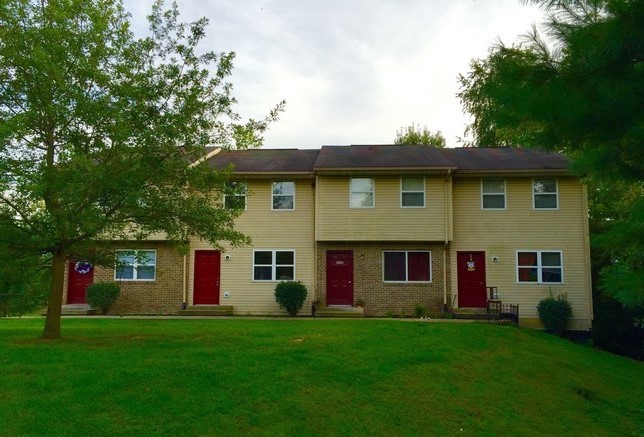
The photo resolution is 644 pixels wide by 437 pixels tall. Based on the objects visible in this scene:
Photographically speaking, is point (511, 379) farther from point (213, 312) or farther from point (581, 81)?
point (213, 312)

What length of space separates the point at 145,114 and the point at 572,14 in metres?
8.42

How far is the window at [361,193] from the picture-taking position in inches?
806

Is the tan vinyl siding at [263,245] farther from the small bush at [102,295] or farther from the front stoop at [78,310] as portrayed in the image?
the front stoop at [78,310]

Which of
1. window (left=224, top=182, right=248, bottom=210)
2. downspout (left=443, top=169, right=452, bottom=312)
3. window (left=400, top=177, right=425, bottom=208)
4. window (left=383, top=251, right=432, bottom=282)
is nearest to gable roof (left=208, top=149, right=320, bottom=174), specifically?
window (left=400, top=177, right=425, bottom=208)

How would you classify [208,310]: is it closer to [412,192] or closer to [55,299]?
[412,192]

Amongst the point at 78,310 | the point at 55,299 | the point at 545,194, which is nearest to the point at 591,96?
the point at 55,299

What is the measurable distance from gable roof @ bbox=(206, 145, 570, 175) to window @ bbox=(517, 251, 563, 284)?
2.97 metres

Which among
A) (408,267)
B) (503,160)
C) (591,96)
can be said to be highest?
(503,160)

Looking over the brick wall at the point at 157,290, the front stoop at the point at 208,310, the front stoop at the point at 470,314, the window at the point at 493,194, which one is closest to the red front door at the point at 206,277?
the front stoop at the point at 208,310

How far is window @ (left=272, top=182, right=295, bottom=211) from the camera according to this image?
2098 centimetres

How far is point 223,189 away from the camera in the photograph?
12406 millimetres

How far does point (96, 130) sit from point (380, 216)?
1130 cm

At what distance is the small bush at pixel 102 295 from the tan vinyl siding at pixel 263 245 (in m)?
2.61

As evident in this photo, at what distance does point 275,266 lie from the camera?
2078cm
